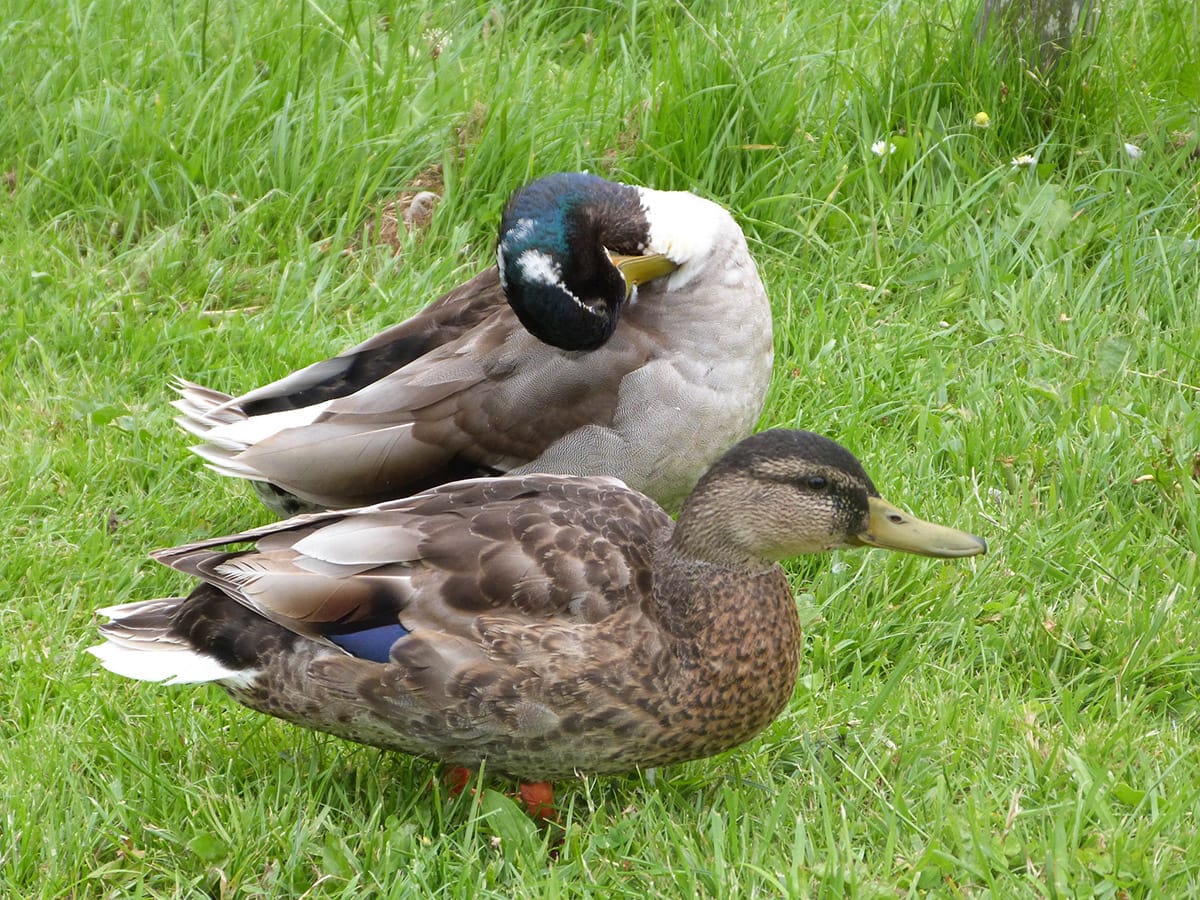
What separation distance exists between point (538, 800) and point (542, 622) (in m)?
0.43

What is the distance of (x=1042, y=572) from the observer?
13.6ft

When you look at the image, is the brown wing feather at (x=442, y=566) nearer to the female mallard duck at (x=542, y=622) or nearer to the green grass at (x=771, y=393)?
the female mallard duck at (x=542, y=622)

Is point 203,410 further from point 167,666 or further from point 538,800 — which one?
point 538,800

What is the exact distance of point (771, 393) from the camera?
4.87 m

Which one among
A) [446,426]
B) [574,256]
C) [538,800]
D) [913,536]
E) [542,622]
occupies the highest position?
[574,256]

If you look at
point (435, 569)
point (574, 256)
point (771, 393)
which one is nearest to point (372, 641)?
point (435, 569)

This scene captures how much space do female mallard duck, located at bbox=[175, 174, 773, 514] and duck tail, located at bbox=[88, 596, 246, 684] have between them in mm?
649

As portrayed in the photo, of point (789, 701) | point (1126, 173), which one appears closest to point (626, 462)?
point (789, 701)

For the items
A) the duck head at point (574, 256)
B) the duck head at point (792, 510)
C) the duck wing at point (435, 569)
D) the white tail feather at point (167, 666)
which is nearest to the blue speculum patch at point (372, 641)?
the duck wing at point (435, 569)

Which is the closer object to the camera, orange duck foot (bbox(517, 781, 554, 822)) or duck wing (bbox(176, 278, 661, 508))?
orange duck foot (bbox(517, 781, 554, 822))

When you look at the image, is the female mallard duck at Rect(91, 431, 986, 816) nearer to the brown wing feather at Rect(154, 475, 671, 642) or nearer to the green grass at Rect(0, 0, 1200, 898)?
the brown wing feather at Rect(154, 475, 671, 642)

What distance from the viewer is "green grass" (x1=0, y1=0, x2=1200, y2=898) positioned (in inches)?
127

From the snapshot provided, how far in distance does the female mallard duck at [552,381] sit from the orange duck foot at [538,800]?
3.25ft

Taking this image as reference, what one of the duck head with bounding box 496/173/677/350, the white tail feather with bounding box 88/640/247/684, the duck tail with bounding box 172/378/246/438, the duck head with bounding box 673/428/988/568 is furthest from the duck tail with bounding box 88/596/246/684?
the duck head with bounding box 496/173/677/350
